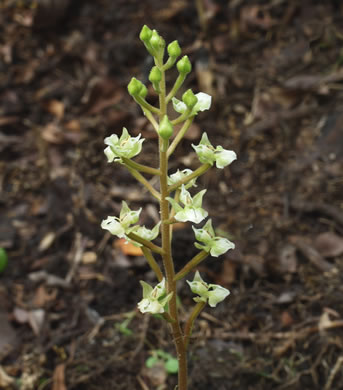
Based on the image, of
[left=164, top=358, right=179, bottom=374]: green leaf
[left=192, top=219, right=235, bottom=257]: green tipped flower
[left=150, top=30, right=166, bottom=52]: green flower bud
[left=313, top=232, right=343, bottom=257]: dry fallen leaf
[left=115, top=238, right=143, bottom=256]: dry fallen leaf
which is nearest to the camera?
[left=150, top=30, right=166, bottom=52]: green flower bud

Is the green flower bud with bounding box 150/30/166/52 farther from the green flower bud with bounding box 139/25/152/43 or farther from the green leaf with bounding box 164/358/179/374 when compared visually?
the green leaf with bounding box 164/358/179/374

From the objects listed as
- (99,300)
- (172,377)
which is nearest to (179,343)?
(172,377)

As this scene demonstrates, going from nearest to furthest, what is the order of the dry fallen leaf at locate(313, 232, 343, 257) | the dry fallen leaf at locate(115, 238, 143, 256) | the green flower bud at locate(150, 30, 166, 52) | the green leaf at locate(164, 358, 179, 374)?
the green flower bud at locate(150, 30, 166, 52) < the green leaf at locate(164, 358, 179, 374) < the dry fallen leaf at locate(313, 232, 343, 257) < the dry fallen leaf at locate(115, 238, 143, 256)

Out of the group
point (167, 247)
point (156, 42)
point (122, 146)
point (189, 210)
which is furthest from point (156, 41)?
point (167, 247)

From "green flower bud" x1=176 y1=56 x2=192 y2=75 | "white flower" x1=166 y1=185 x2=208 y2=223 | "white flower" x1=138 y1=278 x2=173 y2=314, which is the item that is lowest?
"white flower" x1=138 y1=278 x2=173 y2=314

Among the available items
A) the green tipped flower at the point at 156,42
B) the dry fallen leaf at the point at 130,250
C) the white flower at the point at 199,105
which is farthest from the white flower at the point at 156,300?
the dry fallen leaf at the point at 130,250

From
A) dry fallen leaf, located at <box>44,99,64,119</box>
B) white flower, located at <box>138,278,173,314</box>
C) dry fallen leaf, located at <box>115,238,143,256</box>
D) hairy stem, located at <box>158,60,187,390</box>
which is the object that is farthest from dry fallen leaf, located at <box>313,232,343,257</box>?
dry fallen leaf, located at <box>44,99,64,119</box>

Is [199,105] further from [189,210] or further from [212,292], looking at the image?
[212,292]
